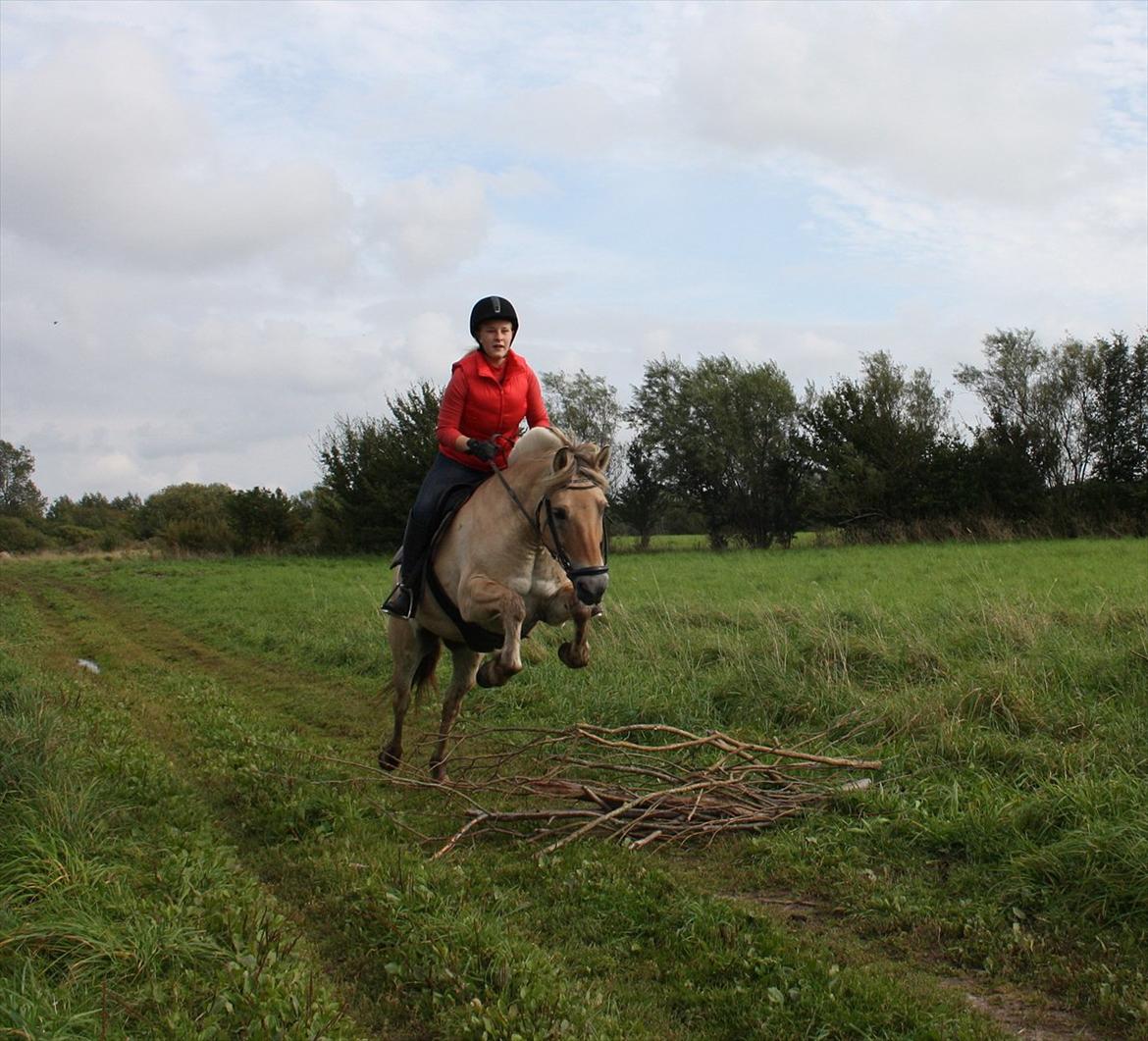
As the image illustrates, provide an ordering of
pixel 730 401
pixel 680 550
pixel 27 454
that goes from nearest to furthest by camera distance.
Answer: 1. pixel 680 550
2. pixel 730 401
3. pixel 27 454

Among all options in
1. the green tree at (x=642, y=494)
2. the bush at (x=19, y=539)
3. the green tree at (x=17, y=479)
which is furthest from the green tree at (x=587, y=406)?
the green tree at (x=17, y=479)

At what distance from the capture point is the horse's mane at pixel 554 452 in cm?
570

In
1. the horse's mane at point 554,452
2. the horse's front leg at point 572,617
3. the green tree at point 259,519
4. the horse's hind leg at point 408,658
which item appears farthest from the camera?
the green tree at point 259,519

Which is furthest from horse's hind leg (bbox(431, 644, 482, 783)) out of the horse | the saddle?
the saddle

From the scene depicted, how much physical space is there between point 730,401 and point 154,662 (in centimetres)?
3719

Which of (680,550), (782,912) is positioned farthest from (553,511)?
(680,550)

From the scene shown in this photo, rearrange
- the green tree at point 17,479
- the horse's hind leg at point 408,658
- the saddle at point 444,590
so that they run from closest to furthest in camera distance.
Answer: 1. the saddle at point 444,590
2. the horse's hind leg at point 408,658
3. the green tree at point 17,479

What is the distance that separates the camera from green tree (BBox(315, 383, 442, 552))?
38312 mm

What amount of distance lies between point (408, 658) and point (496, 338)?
2.87 meters

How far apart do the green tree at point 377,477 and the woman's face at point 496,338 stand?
104 feet

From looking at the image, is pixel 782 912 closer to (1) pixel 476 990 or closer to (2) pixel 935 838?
(2) pixel 935 838

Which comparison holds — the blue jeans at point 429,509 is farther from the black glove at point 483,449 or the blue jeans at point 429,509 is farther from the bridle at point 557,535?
the bridle at point 557,535

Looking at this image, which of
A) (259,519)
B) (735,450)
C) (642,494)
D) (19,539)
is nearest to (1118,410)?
(735,450)

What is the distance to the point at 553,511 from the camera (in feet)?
18.5
